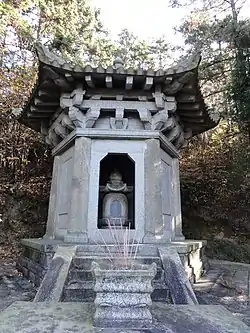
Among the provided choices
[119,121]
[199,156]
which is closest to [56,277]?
[119,121]

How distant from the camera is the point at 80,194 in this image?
190 inches

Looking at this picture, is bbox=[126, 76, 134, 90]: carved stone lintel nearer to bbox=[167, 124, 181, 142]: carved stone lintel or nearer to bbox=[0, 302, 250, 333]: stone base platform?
bbox=[167, 124, 181, 142]: carved stone lintel

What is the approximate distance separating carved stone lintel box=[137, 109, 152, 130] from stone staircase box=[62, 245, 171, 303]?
2.00m

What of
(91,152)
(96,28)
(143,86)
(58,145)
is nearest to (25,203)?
(58,145)

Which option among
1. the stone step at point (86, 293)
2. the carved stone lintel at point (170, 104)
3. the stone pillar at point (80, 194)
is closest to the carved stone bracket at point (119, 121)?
the stone pillar at point (80, 194)

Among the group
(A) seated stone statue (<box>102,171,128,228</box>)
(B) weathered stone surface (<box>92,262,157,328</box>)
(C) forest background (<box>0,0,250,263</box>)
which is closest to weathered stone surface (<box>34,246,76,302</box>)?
(B) weathered stone surface (<box>92,262,157,328</box>)

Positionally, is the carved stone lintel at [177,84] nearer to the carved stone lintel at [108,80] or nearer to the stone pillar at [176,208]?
the carved stone lintel at [108,80]

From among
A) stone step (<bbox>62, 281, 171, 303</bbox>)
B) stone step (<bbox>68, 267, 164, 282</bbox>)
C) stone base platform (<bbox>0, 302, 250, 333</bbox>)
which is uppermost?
stone step (<bbox>68, 267, 164, 282</bbox>)

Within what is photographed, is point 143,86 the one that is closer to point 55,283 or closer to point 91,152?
point 91,152

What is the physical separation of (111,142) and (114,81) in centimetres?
99

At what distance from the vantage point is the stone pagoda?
15.4 feet

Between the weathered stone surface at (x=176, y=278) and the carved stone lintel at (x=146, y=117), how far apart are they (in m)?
2.04

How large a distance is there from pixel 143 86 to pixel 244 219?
226 inches

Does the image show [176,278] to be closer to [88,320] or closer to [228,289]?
[228,289]
